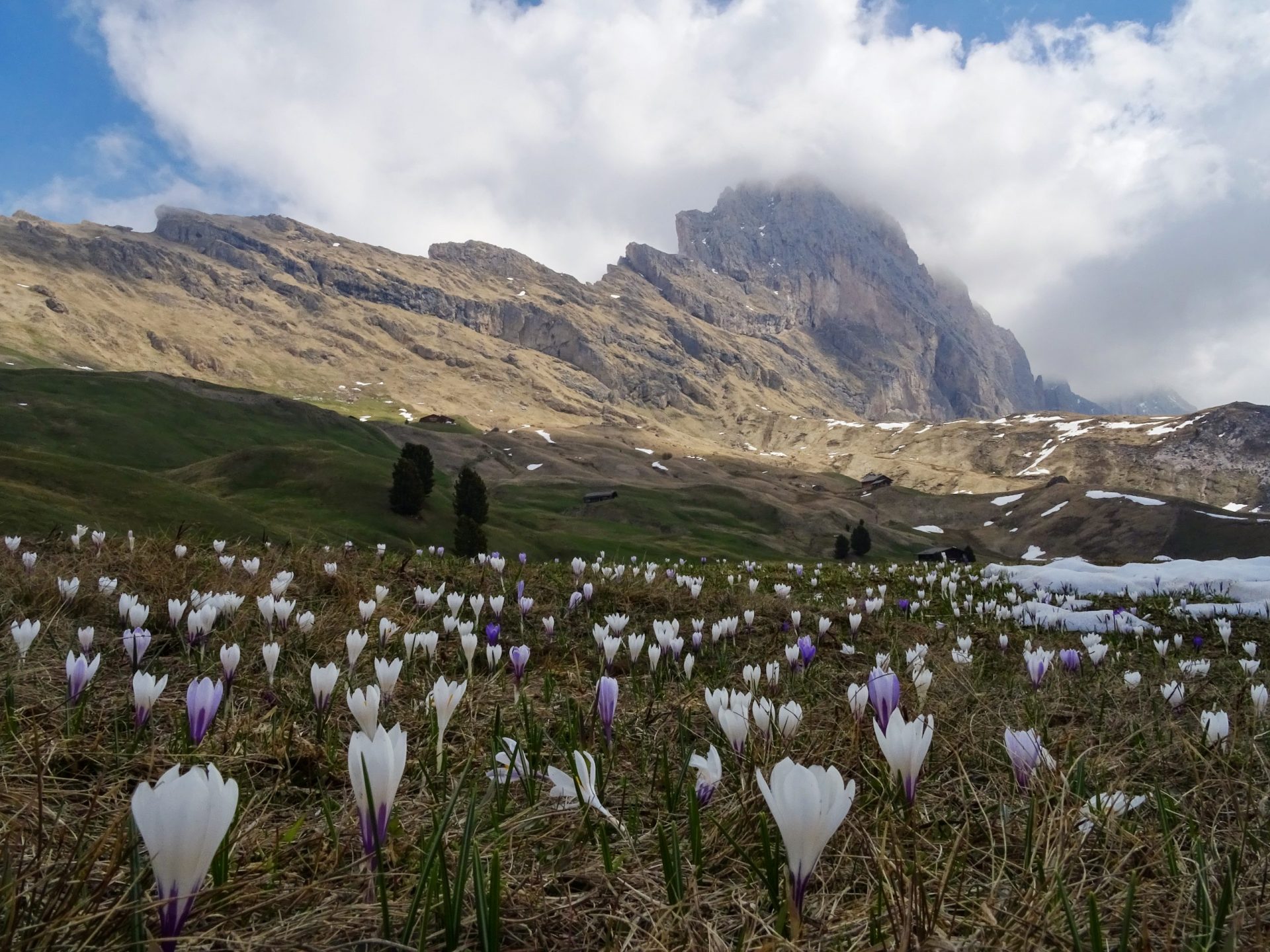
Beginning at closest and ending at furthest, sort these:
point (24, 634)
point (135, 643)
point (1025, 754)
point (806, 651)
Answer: point (1025, 754) → point (24, 634) → point (135, 643) → point (806, 651)

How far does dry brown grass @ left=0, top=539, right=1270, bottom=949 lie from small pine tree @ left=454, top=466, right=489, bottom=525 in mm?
41001

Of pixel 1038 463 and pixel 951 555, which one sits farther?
pixel 1038 463

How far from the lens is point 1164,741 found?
383cm

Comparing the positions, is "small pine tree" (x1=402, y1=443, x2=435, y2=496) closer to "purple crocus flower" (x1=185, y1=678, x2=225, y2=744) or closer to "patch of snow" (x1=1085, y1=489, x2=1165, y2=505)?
"purple crocus flower" (x1=185, y1=678, x2=225, y2=744)

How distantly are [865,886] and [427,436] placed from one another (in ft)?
437

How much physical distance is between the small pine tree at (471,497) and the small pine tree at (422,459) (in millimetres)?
3233

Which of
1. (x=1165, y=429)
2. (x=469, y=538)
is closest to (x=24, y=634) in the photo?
(x=469, y=538)

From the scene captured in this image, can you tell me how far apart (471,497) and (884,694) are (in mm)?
45204

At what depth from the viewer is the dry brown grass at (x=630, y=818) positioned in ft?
5.42

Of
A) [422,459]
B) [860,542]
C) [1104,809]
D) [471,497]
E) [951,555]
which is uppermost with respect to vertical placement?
[422,459]

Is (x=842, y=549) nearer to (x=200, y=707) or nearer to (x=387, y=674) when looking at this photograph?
(x=387, y=674)

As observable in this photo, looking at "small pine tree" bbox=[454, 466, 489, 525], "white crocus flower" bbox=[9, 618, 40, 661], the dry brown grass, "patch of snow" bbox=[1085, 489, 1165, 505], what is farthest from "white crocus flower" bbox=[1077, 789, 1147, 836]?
"patch of snow" bbox=[1085, 489, 1165, 505]

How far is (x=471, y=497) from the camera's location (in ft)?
154

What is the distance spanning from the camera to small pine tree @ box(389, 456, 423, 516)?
146ft
